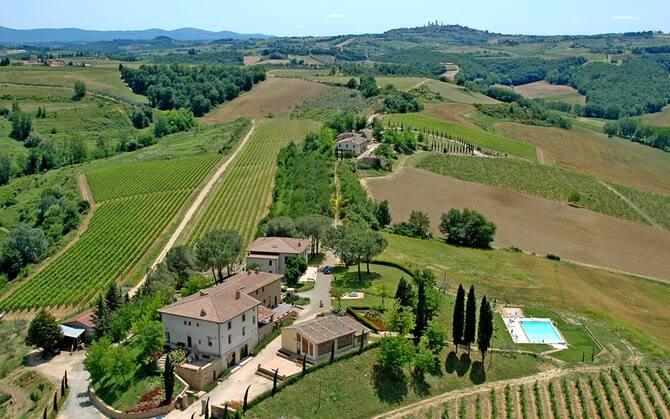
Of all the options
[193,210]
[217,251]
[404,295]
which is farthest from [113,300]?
[193,210]

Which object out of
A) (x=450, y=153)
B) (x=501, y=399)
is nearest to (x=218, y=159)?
(x=450, y=153)

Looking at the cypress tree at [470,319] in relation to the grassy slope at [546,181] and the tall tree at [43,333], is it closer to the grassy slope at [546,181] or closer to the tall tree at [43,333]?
the tall tree at [43,333]

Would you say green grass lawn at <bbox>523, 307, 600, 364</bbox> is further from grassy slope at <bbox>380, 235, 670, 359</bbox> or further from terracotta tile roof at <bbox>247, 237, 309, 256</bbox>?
terracotta tile roof at <bbox>247, 237, 309, 256</bbox>

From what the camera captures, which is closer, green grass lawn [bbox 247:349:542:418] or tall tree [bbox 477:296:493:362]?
green grass lawn [bbox 247:349:542:418]

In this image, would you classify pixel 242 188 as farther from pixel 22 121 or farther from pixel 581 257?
pixel 22 121

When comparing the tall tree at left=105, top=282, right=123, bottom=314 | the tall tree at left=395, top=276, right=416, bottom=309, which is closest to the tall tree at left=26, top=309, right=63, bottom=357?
Answer: the tall tree at left=105, top=282, right=123, bottom=314

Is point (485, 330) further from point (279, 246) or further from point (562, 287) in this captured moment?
point (279, 246)
